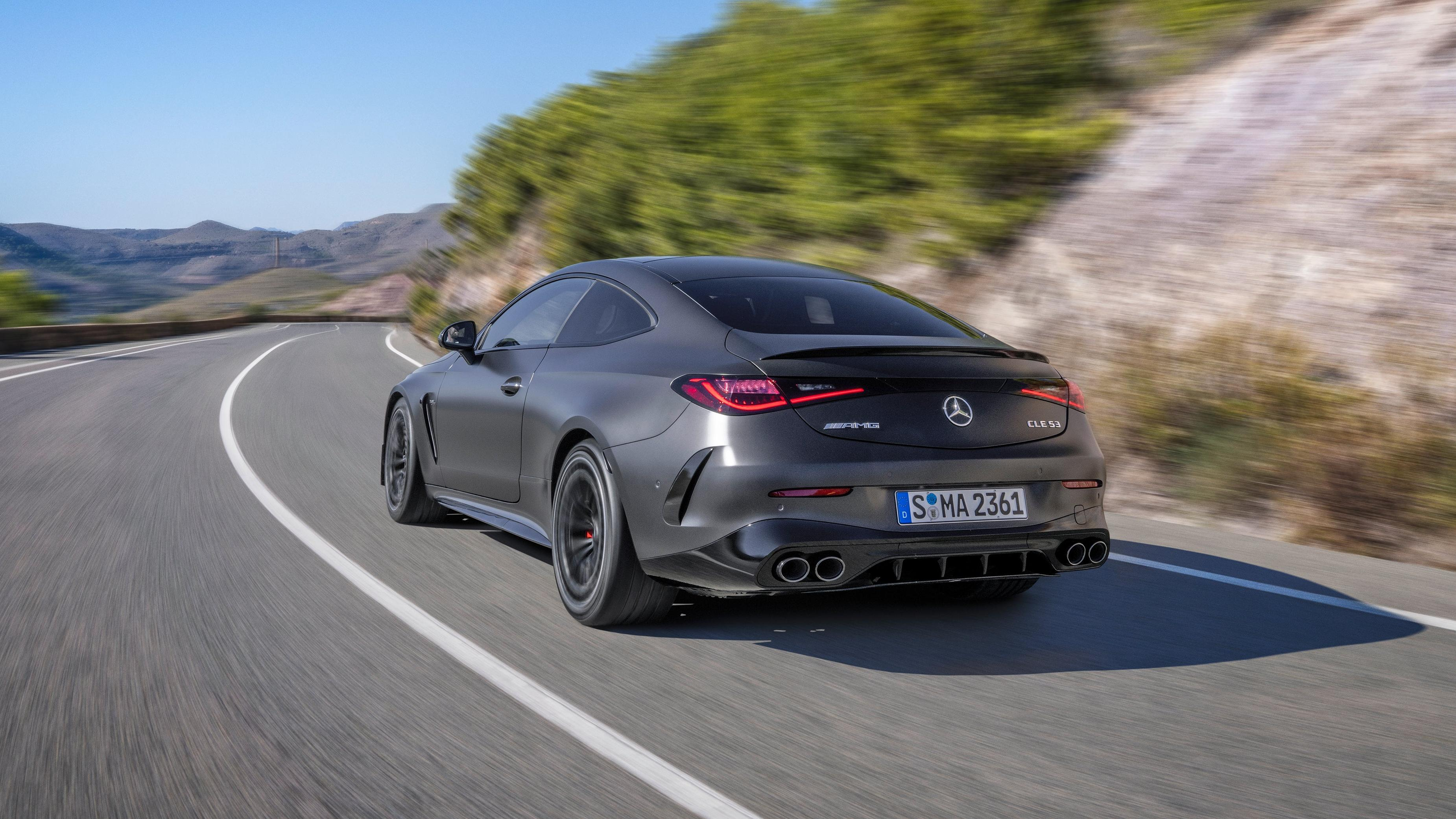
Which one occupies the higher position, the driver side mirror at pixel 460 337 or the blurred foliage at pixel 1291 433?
the driver side mirror at pixel 460 337

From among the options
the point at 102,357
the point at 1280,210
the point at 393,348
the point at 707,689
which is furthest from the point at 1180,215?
the point at 393,348

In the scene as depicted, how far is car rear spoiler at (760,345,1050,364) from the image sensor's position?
4.36 metres

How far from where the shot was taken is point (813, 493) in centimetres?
421

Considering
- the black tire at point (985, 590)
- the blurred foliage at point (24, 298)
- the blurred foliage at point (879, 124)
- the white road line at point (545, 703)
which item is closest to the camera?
the white road line at point (545, 703)

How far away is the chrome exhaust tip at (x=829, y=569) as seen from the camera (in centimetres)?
419

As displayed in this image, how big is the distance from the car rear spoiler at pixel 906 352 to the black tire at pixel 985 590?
41.4 inches

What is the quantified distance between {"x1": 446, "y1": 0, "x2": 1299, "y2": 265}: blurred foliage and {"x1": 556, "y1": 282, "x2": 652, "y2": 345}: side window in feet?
23.2

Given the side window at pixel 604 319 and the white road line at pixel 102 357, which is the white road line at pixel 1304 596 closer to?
the side window at pixel 604 319

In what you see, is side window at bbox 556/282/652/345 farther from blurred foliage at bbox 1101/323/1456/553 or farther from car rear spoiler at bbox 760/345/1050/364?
blurred foliage at bbox 1101/323/1456/553

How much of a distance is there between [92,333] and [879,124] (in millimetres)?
31291

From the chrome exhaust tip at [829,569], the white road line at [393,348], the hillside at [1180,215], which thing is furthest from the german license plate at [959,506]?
the white road line at [393,348]

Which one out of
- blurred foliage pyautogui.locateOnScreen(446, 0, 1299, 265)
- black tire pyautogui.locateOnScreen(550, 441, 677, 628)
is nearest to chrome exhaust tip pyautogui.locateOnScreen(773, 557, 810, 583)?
black tire pyautogui.locateOnScreen(550, 441, 677, 628)

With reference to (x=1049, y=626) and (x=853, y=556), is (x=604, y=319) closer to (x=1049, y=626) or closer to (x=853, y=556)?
(x=853, y=556)

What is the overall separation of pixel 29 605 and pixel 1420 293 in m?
8.23
